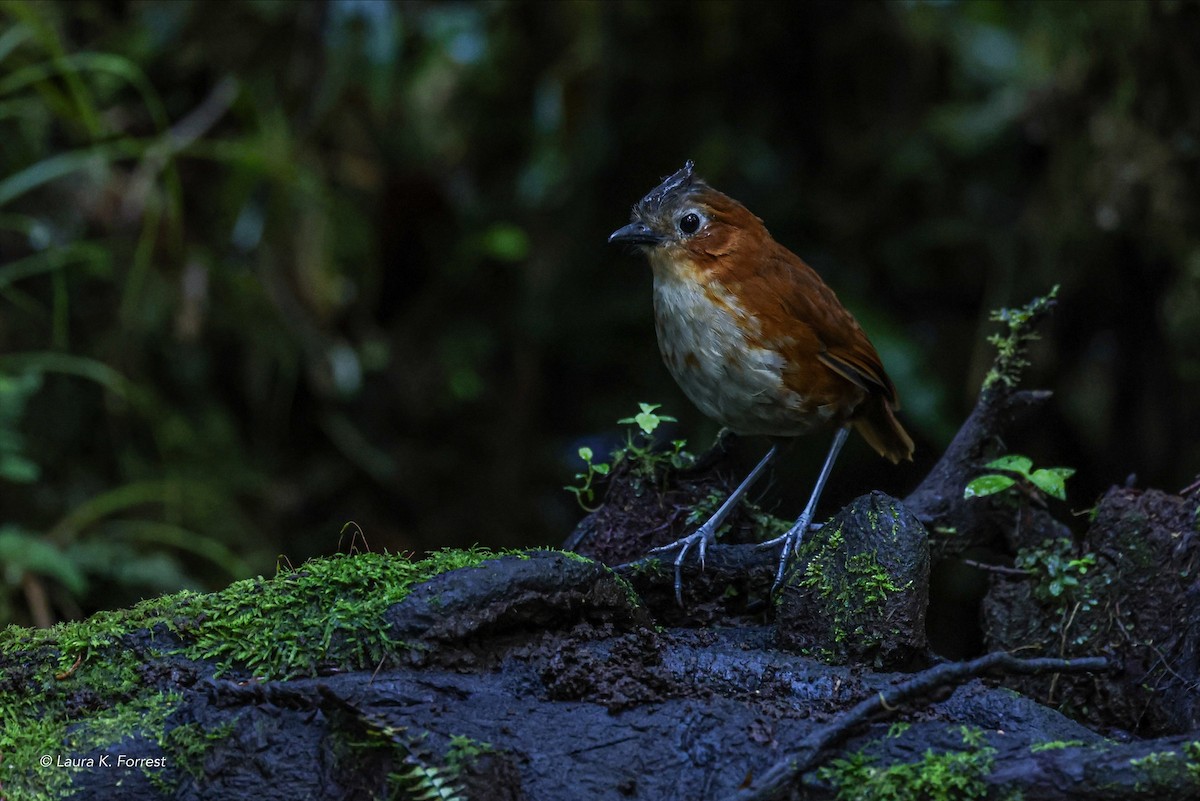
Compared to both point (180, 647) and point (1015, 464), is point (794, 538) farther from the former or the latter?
point (180, 647)

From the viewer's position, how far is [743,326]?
2.93 meters

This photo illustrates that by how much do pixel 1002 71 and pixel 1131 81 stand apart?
4.34 ft

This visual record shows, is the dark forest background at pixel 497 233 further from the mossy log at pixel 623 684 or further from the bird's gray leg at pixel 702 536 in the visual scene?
the mossy log at pixel 623 684

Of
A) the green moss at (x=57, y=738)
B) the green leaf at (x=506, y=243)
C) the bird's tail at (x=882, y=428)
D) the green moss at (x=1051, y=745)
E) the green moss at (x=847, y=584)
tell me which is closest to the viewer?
the green moss at (x=1051, y=745)

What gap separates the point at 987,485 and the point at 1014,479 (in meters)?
0.23

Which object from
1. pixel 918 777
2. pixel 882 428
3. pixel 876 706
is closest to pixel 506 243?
pixel 882 428

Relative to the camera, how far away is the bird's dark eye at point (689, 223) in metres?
3.06

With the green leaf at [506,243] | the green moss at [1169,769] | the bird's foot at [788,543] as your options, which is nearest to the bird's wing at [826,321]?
the bird's foot at [788,543]

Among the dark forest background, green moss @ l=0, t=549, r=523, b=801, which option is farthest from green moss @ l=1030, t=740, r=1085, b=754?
the dark forest background

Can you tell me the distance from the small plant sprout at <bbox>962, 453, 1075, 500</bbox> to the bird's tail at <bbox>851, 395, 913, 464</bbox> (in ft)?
1.31

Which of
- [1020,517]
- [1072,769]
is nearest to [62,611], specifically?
[1020,517]

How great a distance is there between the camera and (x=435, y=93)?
21.0 ft

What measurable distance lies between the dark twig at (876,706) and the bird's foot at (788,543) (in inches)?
23.8

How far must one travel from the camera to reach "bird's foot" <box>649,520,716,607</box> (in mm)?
2635
